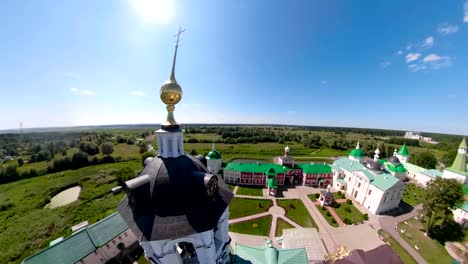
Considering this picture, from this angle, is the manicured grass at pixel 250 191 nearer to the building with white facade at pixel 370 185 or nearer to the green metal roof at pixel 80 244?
the building with white facade at pixel 370 185

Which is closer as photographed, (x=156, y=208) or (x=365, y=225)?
(x=156, y=208)

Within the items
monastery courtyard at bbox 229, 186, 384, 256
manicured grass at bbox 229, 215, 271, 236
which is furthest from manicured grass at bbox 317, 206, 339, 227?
manicured grass at bbox 229, 215, 271, 236

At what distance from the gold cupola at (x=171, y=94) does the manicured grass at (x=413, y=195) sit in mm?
41531

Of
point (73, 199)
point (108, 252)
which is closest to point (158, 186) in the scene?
point (108, 252)

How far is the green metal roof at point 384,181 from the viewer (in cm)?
2515

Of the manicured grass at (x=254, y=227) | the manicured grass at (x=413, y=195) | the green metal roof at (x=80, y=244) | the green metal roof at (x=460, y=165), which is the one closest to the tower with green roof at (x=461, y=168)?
the green metal roof at (x=460, y=165)

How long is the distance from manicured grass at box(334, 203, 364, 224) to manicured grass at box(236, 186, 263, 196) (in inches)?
491

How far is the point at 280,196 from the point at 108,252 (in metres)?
24.9

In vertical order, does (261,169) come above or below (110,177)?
above

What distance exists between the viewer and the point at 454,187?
755 inches

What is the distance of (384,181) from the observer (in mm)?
26156

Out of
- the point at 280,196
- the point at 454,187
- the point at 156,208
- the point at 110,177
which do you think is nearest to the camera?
the point at 156,208

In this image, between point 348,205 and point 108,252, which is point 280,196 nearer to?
point 348,205

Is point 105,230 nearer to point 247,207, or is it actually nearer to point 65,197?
point 247,207
